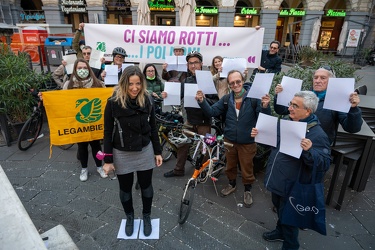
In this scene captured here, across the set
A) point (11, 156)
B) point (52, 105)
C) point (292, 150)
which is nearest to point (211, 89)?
point (292, 150)

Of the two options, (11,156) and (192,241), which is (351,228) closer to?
(192,241)

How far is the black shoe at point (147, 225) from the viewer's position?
9.43 ft

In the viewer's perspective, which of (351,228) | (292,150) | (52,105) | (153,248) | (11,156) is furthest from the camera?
(11,156)

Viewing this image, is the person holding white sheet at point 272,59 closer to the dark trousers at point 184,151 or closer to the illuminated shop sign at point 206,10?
the dark trousers at point 184,151

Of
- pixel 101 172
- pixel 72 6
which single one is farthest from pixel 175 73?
pixel 72 6

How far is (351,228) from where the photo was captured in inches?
122

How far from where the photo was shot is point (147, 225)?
292 cm

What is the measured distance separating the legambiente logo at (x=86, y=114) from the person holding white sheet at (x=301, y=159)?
256 centimetres

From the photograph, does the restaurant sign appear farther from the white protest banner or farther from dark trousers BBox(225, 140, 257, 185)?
dark trousers BBox(225, 140, 257, 185)

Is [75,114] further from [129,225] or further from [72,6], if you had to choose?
[72,6]

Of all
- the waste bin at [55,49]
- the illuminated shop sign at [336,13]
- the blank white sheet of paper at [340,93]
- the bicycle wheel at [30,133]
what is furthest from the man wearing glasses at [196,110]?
the illuminated shop sign at [336,13]

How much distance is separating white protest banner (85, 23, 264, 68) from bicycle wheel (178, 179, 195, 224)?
3.58 metres

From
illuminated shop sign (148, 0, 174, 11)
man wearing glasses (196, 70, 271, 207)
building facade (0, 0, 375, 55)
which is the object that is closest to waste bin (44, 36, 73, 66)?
building facade (0, 0, 375, 55)

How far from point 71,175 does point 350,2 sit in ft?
78.6
